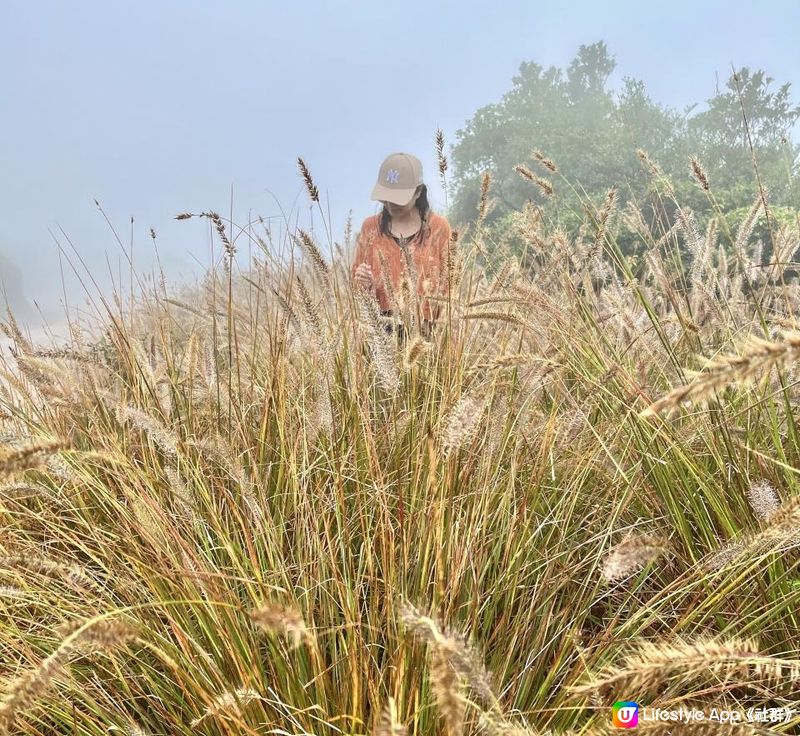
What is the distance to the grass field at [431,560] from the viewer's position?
3.45 ft

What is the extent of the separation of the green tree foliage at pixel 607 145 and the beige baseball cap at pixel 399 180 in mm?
10254

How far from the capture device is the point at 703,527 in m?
1.62

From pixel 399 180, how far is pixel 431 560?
3.59 m

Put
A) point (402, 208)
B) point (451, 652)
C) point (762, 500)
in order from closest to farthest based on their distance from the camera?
point (451, 652), point (762, 500), point (402, 208)

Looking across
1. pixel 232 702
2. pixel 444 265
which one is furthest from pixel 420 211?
pixel 232 702

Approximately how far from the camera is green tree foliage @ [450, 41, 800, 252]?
19.3 metres

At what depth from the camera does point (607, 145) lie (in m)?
21.2

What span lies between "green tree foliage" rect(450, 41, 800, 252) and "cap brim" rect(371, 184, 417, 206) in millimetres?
10301

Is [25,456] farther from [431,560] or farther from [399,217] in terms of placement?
[399,217]

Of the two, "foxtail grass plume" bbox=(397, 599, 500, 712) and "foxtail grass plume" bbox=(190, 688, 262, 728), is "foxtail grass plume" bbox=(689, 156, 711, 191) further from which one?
"foxtail grass plume" bbox=(190, 688, 262, 728)

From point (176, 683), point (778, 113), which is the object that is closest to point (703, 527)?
point (176, 683)

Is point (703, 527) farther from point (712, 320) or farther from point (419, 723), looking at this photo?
point (712, 320)

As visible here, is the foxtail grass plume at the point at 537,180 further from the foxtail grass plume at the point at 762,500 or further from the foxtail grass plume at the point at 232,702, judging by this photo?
the foxtail grass plume at the point at 232,702

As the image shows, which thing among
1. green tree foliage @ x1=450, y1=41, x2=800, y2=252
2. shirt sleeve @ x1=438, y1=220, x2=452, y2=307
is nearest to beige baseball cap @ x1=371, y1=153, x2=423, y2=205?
shirt sleeve @ x1=438, y1=220, x2=452, y2=307
